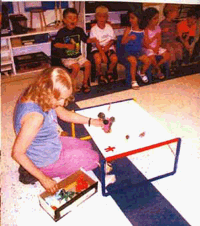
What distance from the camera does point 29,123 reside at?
1691 mm

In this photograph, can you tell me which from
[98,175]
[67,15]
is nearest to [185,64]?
[67,15]

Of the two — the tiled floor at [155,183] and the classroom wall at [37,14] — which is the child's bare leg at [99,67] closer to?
the tiled floor at [155,183]

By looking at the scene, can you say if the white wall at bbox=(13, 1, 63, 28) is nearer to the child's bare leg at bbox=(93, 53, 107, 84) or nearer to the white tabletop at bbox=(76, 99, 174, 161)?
the child's bare leg at bbox=(93, 53, 107, 84)

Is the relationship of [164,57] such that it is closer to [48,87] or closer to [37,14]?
[37,14]

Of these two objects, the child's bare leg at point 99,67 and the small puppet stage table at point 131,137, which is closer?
the small puppet stage table at point 131,137

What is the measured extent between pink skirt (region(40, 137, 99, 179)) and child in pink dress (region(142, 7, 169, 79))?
241 centimetres

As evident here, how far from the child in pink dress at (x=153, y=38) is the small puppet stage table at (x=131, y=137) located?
1.67 meters

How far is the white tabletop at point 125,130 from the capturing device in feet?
7.01

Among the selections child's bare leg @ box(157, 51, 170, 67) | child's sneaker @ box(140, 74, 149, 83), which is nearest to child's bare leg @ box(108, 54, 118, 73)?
child's sneaker @ box(140, 74, 149, 83)

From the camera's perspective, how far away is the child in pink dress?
13.4 ft

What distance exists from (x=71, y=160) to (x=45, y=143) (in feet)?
0.88

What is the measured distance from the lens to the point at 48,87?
69.1 inches

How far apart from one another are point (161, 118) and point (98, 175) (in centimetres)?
127

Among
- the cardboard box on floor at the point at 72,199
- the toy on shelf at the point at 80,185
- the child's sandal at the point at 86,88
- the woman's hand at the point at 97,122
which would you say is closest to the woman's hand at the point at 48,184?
the cardboard box on floor at the point at 72,199
